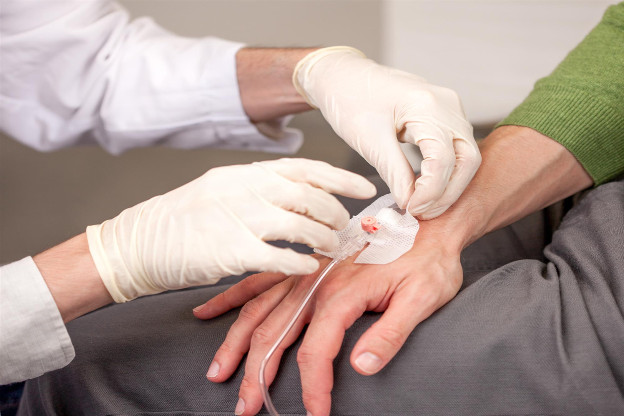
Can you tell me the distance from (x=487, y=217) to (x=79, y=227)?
165 centimetres

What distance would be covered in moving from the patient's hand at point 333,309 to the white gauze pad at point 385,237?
0.05 feet

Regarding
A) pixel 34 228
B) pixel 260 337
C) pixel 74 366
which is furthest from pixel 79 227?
pixel 260 337

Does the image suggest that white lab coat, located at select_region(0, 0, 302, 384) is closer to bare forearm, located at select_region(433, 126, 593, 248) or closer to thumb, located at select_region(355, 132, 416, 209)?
thumb, located at select_region(355, 132, 416, 209)

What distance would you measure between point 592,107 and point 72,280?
0.95 meters

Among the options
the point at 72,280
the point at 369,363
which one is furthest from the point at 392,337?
the point at 72,280

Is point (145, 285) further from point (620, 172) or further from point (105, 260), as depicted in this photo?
point (620, 172)

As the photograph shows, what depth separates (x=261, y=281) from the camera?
0.97 metres

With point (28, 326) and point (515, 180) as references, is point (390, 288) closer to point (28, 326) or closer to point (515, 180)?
point (515, 180)

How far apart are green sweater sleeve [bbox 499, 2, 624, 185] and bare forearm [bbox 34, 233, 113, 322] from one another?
32.7 inches

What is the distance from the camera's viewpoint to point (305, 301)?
86 centimetres

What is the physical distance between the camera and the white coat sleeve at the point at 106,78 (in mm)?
1456

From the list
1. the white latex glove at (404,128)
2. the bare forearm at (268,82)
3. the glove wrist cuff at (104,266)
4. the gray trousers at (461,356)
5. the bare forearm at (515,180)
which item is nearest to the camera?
the gray trousers at (461,356)

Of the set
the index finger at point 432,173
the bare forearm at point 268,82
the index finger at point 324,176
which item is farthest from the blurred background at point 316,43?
the index finger at point 324,176

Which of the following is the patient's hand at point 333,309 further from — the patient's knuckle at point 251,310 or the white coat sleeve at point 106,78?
the white coat sleeve at point 106,78
